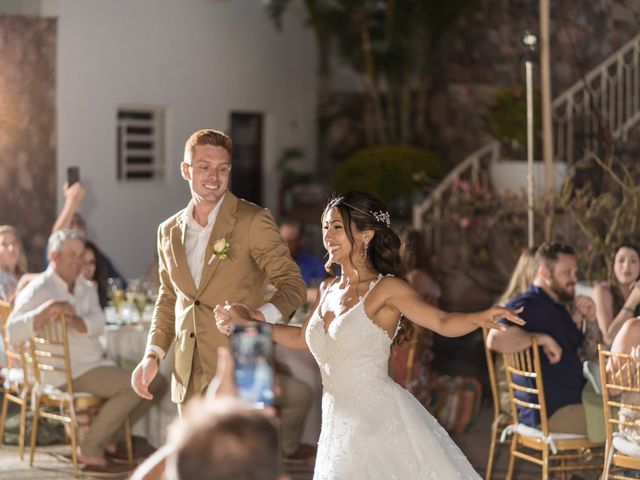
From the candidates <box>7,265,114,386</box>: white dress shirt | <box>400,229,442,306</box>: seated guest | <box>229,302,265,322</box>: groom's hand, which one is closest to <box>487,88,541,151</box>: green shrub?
<box>400,229,442,306</box>: seated guest

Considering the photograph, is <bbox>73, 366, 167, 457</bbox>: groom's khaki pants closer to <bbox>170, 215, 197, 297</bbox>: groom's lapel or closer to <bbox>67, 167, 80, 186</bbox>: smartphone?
<bbox>67, 167, 80, 186</bbox>: smartphone

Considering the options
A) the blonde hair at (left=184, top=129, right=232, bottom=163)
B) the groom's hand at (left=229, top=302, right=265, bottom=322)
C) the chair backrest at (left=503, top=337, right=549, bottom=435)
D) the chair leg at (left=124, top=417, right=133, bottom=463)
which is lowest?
the chair leg at (left=124, top=417, right=133, bottom=463)

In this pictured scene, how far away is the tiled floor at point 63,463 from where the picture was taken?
6703mm

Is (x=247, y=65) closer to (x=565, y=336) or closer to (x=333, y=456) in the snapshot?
(x=565, y=336)

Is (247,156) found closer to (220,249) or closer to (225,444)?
(220,249)

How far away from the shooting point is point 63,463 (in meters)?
7.02

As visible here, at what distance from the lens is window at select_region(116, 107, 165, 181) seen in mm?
13516

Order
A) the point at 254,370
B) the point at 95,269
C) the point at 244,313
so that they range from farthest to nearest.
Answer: the point at 95,269 → the point at 244,313 → the point at 254,370

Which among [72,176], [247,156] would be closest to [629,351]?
[72,176]

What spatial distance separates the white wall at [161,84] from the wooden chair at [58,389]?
5.53 m

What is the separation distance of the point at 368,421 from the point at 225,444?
235 centimetres

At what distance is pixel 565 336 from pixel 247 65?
9214mm

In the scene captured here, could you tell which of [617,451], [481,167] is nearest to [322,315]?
[617,451]

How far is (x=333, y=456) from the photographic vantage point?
13.8 feet
